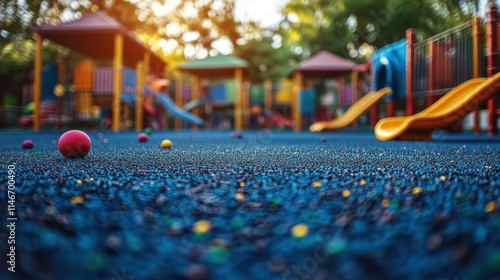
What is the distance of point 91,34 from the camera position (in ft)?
26.9

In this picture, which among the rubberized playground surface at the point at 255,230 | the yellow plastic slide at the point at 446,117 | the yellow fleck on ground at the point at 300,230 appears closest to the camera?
the rubberized playground surface at the point at 255,230

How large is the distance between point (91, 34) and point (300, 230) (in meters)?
8.57

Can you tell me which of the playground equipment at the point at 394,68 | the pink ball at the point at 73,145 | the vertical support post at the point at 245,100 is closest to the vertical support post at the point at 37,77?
the vertical support post at the point at 245,100

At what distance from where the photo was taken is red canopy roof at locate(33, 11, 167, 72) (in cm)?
778

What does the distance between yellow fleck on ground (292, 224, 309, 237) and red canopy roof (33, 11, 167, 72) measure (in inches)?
311

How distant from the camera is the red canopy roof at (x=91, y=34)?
306 inches

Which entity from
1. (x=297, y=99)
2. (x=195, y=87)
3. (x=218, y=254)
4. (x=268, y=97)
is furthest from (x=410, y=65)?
(x=195, y=87)

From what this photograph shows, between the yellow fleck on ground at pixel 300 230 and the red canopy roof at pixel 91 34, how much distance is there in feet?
25.9

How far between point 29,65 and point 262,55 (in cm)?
1060

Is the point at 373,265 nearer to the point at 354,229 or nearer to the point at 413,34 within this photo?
the point at 354,229

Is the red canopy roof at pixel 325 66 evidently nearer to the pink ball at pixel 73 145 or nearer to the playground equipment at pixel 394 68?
the playground equipment at pixel 394 68

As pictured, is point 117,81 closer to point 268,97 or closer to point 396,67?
point 396,67

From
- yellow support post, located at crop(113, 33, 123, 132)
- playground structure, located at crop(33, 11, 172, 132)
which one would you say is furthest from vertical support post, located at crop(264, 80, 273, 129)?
yellow support post, located at crop(113, 33, 123, 132)

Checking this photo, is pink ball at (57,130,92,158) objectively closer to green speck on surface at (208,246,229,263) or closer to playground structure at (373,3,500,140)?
green speck on surface at (208,246,229,263)
